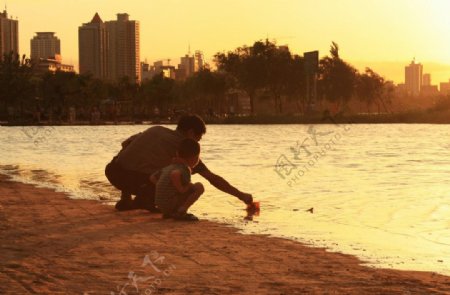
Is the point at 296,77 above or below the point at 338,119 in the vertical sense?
above

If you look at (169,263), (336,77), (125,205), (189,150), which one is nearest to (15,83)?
(336,77)

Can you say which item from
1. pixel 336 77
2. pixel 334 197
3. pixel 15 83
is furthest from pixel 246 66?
pixel 334 197

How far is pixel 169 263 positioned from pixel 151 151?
3398 millimetres

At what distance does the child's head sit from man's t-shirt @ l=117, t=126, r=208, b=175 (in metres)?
0.34

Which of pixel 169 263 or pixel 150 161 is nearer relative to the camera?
pixel 169 263

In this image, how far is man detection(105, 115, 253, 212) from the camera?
943 centimetres

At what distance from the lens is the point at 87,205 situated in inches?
452

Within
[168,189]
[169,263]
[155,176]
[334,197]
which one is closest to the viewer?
[169,263]

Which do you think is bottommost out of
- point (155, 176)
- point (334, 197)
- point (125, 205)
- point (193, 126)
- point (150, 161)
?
point (334, 197)

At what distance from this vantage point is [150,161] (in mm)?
9820

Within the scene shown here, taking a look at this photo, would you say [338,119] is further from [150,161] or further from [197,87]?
[150,161]

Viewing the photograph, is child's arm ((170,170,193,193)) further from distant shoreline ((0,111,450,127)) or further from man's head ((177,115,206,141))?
distant shoreline ((0,111,450,127))

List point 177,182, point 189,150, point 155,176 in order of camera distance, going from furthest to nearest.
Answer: point 155,176
point 177,182
point 189,150

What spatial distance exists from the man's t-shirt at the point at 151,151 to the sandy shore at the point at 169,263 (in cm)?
73
